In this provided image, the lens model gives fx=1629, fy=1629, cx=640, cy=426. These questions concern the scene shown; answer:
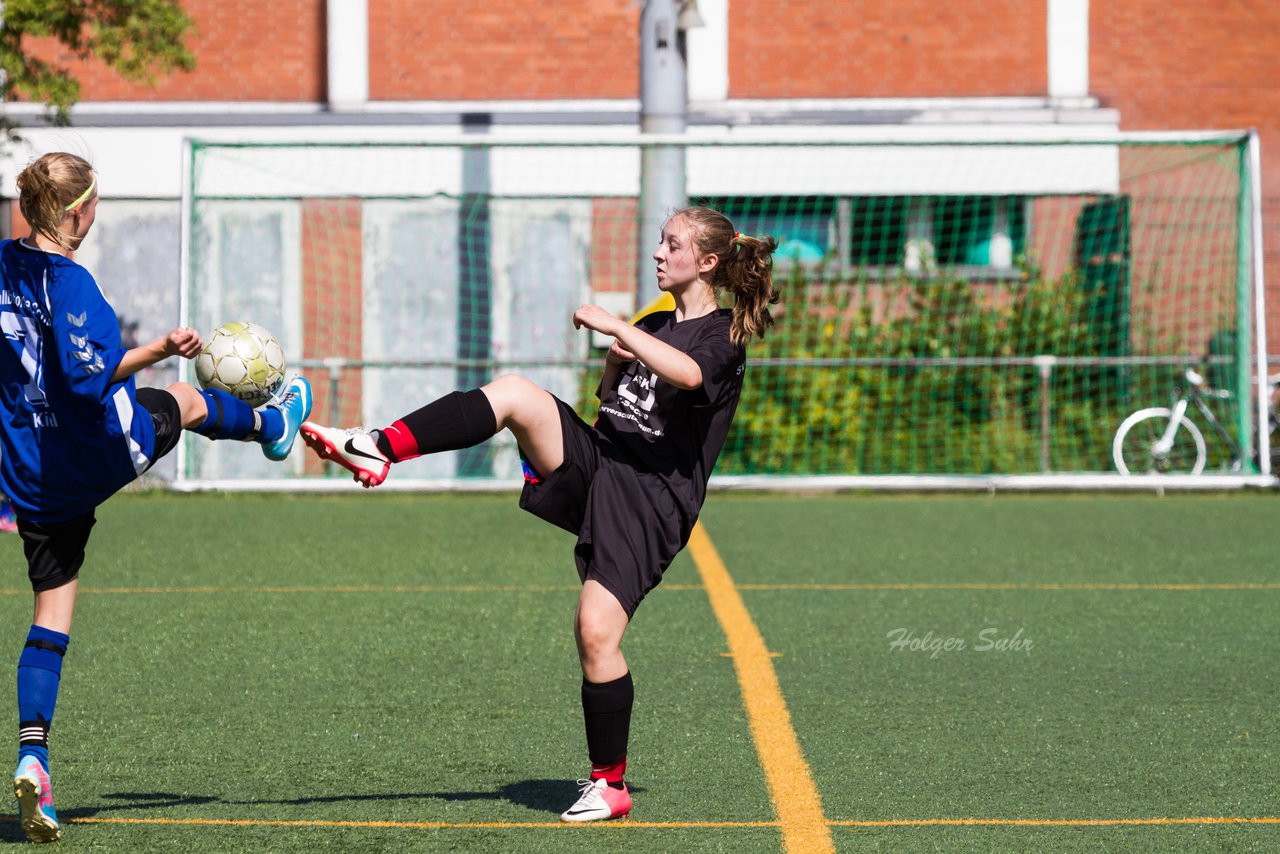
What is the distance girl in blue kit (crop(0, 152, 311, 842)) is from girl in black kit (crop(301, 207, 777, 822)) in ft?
1.77

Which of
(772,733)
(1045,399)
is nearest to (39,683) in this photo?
(772,733)

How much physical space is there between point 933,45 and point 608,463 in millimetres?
14347

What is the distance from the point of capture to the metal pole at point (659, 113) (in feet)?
43.2

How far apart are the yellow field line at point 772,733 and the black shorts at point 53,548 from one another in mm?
2068

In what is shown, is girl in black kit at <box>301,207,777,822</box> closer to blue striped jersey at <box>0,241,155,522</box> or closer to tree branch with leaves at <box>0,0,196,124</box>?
blue striped jersey at <box>0,241,155,522</box>

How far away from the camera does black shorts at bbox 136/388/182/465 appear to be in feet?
14.9

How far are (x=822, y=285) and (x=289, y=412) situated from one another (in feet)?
32.9

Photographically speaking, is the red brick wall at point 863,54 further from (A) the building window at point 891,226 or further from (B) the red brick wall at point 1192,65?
(A) the building window at point 891,226

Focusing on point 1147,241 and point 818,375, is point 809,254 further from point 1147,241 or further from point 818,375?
point 1147,241

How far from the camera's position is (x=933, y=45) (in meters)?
17.9

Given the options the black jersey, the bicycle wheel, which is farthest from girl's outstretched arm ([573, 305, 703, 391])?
the bicycle wheel

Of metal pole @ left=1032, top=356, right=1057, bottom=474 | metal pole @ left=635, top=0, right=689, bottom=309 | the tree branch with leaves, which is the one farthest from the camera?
metal pole @ left=1032, top=356, right=1057, bottom=474

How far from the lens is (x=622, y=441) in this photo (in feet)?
15.2

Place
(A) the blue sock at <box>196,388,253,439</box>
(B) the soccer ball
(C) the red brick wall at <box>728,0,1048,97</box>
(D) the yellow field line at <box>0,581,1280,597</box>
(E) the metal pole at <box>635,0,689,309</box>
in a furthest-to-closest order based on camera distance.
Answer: (C) the red brick wall at <box>728,0,1048,97</box> → (E) the metal pole at <box>635,0,689,309</box> → (D) the yellow field line at <box>0,581,1280,597</box> → (B) the soccer ball → (A) the blue sock at <box>196,388,253,439</box>
